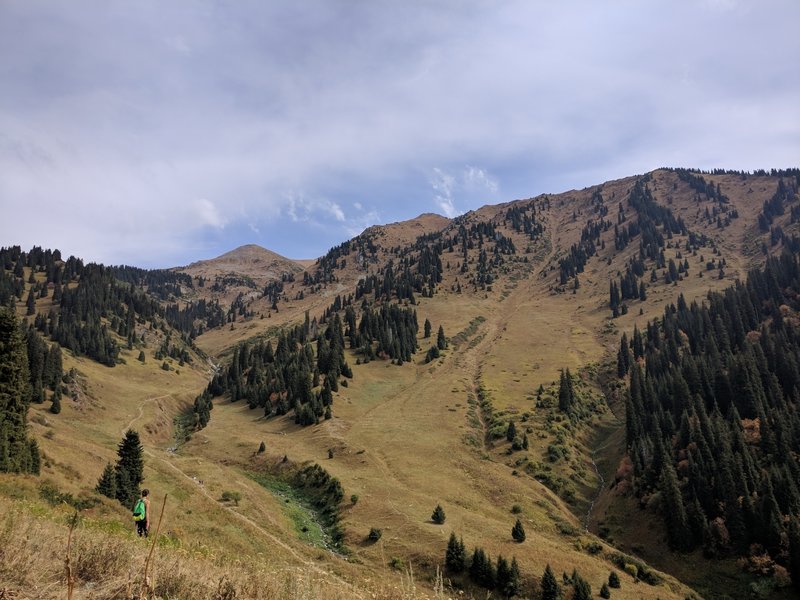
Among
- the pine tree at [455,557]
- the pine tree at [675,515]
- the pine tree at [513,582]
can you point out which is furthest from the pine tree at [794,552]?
the pine tree at [455,557]

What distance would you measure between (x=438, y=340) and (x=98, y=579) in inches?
6100

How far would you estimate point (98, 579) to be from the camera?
10523 millimetres

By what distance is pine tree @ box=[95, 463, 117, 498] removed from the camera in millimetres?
A: 38594

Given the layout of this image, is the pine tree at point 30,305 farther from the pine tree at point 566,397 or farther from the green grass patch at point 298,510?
the pine tree at point 566,397

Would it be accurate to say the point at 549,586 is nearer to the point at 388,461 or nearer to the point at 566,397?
the point at 388,461

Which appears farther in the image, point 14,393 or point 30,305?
point 30,305

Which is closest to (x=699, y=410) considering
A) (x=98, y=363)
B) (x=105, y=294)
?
(x=98, y=363)

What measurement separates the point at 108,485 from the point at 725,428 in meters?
91.5

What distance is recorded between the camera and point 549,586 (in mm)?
41531

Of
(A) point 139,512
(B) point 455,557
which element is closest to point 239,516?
(B) point 455,557

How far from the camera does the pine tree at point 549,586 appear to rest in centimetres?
4103

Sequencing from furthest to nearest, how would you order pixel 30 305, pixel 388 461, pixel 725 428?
pixel 30 305
pixel 388 461
pixel 725 428

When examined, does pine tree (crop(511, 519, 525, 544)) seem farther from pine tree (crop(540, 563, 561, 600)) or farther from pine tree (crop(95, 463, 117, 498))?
pine tree (crop(95, 463, 117, 498))

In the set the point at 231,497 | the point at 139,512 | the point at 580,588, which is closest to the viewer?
the point at 139,512
